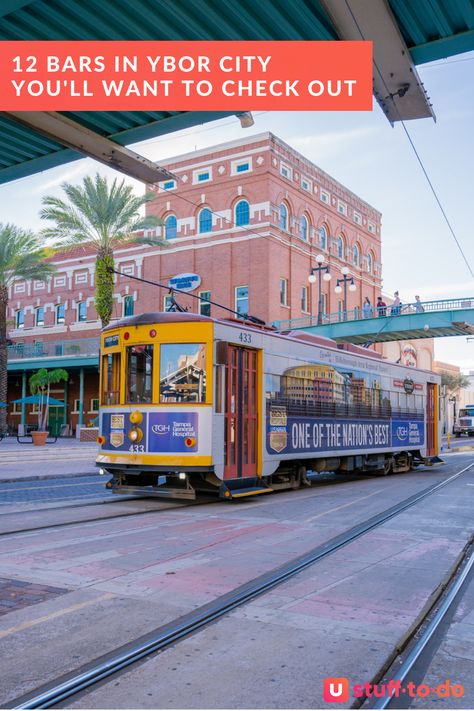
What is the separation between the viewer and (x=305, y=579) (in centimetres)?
651

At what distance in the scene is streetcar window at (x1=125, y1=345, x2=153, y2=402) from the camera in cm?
1198

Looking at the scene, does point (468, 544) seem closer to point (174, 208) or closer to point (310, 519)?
point (310, 519)

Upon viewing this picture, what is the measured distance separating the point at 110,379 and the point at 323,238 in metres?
38.0

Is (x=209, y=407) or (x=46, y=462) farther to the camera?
(x=46, y=462)

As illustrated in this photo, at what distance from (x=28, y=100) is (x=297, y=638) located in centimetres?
633

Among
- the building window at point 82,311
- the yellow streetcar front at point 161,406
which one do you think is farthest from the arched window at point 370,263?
the yellow streetcar front at point 161,406

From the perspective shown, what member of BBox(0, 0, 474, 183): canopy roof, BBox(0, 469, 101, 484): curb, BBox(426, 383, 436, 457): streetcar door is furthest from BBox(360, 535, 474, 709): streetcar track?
BBox(426, 383, 436, 457): streetcar door

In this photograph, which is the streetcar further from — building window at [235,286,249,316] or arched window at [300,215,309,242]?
arched window at [300,215,309,242]

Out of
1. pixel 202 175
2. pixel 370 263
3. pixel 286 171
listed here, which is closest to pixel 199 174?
pixel 202 175

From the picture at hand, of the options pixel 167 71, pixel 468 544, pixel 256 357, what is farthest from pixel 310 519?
pixel 167 71

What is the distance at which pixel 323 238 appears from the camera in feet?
160

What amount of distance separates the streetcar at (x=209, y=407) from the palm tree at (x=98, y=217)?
19100 millimetres

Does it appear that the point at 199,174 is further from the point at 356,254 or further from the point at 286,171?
the point at 356,254

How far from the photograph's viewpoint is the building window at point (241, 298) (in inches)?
1692
